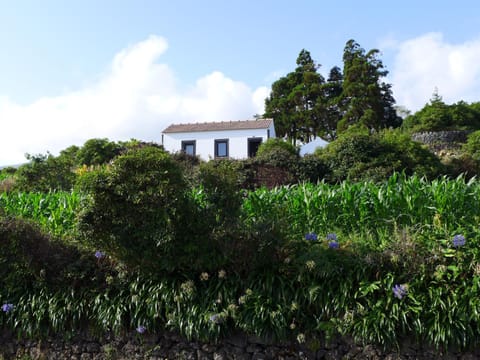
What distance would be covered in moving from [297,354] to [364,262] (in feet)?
3.63

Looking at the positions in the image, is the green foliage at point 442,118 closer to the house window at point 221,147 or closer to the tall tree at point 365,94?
the tall tree at point 365,94

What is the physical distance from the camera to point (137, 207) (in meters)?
4.98

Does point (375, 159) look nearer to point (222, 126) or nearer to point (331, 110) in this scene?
point (222, 126)

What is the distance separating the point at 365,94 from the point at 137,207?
34.1 m

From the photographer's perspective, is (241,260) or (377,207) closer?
(241,260)

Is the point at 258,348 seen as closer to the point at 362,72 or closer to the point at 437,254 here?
the point at 437,254

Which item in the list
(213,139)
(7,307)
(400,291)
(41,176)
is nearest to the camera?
(400,291)

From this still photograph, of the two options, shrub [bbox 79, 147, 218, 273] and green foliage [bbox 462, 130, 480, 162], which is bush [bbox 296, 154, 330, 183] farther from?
green foliage [bbox 462, 130, 480, 162]

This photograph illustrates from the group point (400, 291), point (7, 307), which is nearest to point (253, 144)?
point (7, 307)

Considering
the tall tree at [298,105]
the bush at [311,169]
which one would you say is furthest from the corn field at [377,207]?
the tall tree at [298,105]

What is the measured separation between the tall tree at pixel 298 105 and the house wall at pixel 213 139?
27.5 ft

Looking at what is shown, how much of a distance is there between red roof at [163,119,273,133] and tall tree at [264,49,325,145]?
27.0ft

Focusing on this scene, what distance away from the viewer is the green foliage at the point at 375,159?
11.5 meters

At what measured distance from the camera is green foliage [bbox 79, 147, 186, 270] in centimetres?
493
